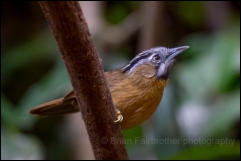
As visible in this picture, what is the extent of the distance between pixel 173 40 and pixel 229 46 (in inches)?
54.6

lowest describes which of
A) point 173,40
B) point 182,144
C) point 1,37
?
point 182,144

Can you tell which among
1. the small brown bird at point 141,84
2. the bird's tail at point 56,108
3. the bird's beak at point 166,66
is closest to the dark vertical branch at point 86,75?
the small brown bird at point 141,84

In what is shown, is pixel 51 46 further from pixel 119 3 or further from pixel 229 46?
pixel 229 46

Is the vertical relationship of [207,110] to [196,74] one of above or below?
below

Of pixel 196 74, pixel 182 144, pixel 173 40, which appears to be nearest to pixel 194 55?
pixel 196 74

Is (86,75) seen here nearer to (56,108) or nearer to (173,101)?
(56,108)

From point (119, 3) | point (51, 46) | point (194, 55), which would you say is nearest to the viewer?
point (194, 55)

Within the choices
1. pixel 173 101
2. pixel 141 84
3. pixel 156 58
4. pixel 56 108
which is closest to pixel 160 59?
pixel 156 58

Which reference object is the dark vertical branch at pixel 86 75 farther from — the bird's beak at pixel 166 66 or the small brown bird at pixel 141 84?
the bird's beak at pixel 166 66

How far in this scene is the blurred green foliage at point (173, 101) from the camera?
2.58 m

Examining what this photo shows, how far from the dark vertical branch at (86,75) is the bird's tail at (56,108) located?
654mm

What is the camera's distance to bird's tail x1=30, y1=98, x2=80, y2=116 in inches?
85.4

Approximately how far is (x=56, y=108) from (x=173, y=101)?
1023 mm

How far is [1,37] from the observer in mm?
4105
